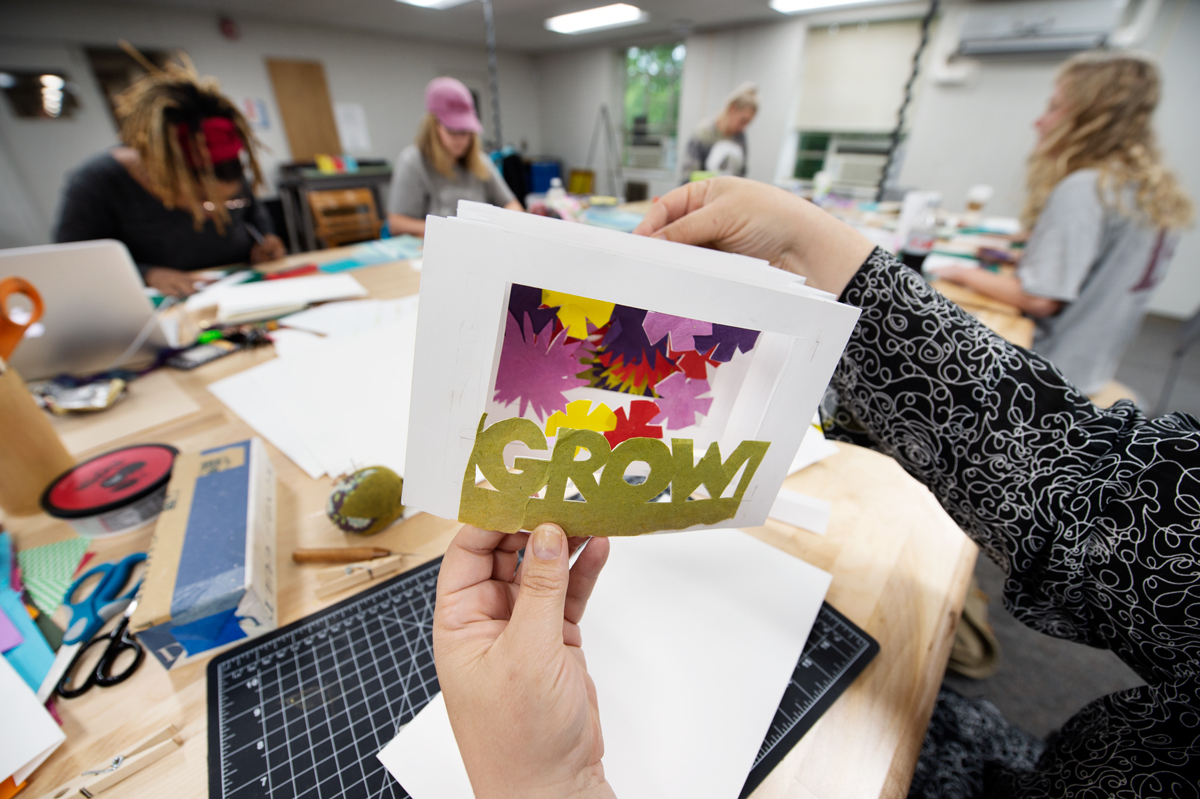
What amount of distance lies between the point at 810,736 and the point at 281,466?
76 centimetres

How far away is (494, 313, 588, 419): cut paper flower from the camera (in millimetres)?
378

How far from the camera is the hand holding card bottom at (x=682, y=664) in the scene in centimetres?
38

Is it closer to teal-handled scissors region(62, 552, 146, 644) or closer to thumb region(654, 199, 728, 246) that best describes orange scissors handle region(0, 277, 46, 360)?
teal-handled scissors region(62, 552, 146, 644)

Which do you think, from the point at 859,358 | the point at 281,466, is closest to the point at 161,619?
the point at 281,466

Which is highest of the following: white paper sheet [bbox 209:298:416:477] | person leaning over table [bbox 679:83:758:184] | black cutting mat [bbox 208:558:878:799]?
person leaning over table [bbox 679:83:758:184]

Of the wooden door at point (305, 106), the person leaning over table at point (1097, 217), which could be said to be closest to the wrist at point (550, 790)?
the person leaning over table at point (1097, 217)

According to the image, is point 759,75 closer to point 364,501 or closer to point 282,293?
point 282,293

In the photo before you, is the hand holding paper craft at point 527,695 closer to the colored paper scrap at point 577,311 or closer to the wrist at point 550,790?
the wrist at point 550,790

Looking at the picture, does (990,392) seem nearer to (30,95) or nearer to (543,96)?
(30,95)

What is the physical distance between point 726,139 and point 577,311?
312 cm

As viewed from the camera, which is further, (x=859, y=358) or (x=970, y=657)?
(x=970, y=657)

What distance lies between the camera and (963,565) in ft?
1.95

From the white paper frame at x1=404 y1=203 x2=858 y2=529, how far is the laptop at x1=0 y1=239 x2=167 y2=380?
3.07 ft

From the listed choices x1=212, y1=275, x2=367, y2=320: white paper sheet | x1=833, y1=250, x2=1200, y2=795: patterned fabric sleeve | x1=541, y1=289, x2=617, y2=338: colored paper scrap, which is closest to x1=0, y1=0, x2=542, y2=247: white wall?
x1=212, y1=275, x2=367, y2=320: white paper sheet
